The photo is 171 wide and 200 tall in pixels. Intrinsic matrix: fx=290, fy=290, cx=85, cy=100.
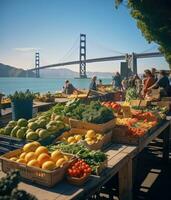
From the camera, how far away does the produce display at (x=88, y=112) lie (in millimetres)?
4641

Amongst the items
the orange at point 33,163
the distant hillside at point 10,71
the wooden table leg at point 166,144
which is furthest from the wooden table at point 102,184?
the distant hillside at point 10,71

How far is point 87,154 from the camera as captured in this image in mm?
3506

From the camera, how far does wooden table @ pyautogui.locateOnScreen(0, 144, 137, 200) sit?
279cm

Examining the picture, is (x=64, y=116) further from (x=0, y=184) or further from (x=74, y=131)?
(x=0, y=184)

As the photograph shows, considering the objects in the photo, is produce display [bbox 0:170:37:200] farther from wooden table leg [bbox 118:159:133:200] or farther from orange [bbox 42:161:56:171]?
wooden table leg [bbox 118:159:133:200]

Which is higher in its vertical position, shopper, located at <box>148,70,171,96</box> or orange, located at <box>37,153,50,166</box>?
shopper, located at <box>148,70,171,96</box>

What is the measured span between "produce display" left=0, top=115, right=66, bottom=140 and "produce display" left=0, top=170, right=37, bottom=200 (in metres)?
1.69

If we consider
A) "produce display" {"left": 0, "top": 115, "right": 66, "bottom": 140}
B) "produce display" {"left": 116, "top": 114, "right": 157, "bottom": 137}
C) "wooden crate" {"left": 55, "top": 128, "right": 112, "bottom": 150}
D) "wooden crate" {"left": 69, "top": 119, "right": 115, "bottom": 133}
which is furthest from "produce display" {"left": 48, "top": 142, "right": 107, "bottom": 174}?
"produce display" {"left": 116, "top": 114, "right": 157, "bottom": 137}

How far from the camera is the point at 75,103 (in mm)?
5301

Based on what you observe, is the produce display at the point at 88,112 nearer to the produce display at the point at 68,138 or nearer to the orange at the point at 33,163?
the produce display at the point at 68,138

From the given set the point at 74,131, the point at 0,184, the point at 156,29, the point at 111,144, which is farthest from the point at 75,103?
the point at 156,29

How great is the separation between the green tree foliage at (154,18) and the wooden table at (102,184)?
25.2 ft

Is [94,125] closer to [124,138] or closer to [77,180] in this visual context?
[124,138]

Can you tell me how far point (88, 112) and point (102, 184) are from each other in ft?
5.91
